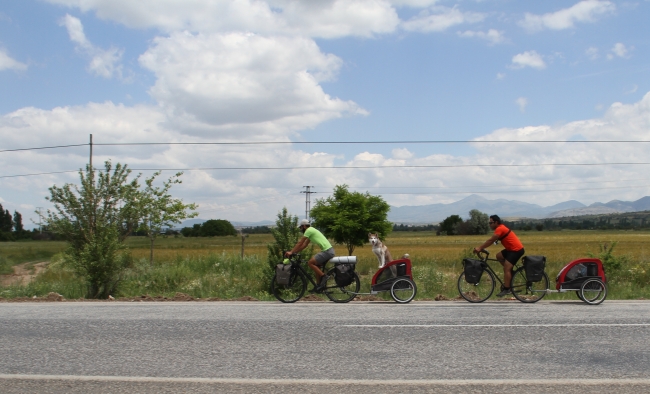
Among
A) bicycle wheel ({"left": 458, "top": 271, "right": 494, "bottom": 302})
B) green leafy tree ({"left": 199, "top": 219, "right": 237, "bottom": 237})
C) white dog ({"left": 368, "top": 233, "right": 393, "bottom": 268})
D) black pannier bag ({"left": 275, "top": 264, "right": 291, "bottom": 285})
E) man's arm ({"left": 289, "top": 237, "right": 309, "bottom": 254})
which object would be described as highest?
green leafy tree ({"left": 199, "top": 219, "right": 237, "bottom": 237})

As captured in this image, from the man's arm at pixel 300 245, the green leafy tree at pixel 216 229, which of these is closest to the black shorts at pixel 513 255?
the man's arm at pixel 300 245

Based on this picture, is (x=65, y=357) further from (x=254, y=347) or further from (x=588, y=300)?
(x=588, y=300)

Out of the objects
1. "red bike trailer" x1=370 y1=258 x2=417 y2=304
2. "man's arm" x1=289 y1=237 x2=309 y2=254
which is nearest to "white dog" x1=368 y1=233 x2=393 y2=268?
"red bike trailer" x1=370 y1=258 x2=417 y2=304

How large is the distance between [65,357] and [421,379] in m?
4.13

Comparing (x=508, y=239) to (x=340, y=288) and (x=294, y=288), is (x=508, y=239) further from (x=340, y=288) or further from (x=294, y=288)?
(x=294, y=288)

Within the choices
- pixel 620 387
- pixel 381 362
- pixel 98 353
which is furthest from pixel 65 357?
pixel 620 387

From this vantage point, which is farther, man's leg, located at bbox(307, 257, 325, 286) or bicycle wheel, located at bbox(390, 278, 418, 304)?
man's leg, located at bbox(307, 257, 325, 286)

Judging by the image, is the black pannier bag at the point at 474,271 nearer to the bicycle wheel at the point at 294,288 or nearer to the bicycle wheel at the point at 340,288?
the bicycle wheel at the point at 340,288

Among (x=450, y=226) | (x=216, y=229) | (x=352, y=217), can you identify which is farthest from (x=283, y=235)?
(x=450, y=226)

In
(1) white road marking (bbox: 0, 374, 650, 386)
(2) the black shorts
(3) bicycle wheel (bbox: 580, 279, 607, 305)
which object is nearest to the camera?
(1) white road marking (bbox: 0, 374, 650, 386)

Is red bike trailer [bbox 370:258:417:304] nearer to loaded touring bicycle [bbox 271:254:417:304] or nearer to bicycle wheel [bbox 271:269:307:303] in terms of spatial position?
loaded touring bicycle [bbox 271:254:417:304]

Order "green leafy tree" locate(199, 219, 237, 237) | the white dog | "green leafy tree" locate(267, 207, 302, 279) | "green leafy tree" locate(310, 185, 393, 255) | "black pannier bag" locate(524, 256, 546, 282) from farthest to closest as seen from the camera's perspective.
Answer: "green leafy tree" locate(199, 219, 237, 237), "green leafy tree" locate(310, 185, 393, 255), the white dog, "green leafy tree" locate(267, 207, 302, 279), "black pannier bag" locate(524, 256, 546, 282)

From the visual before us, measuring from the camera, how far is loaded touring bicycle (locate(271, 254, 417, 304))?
12.4 metres

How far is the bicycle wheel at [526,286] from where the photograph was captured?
40.0 ft
